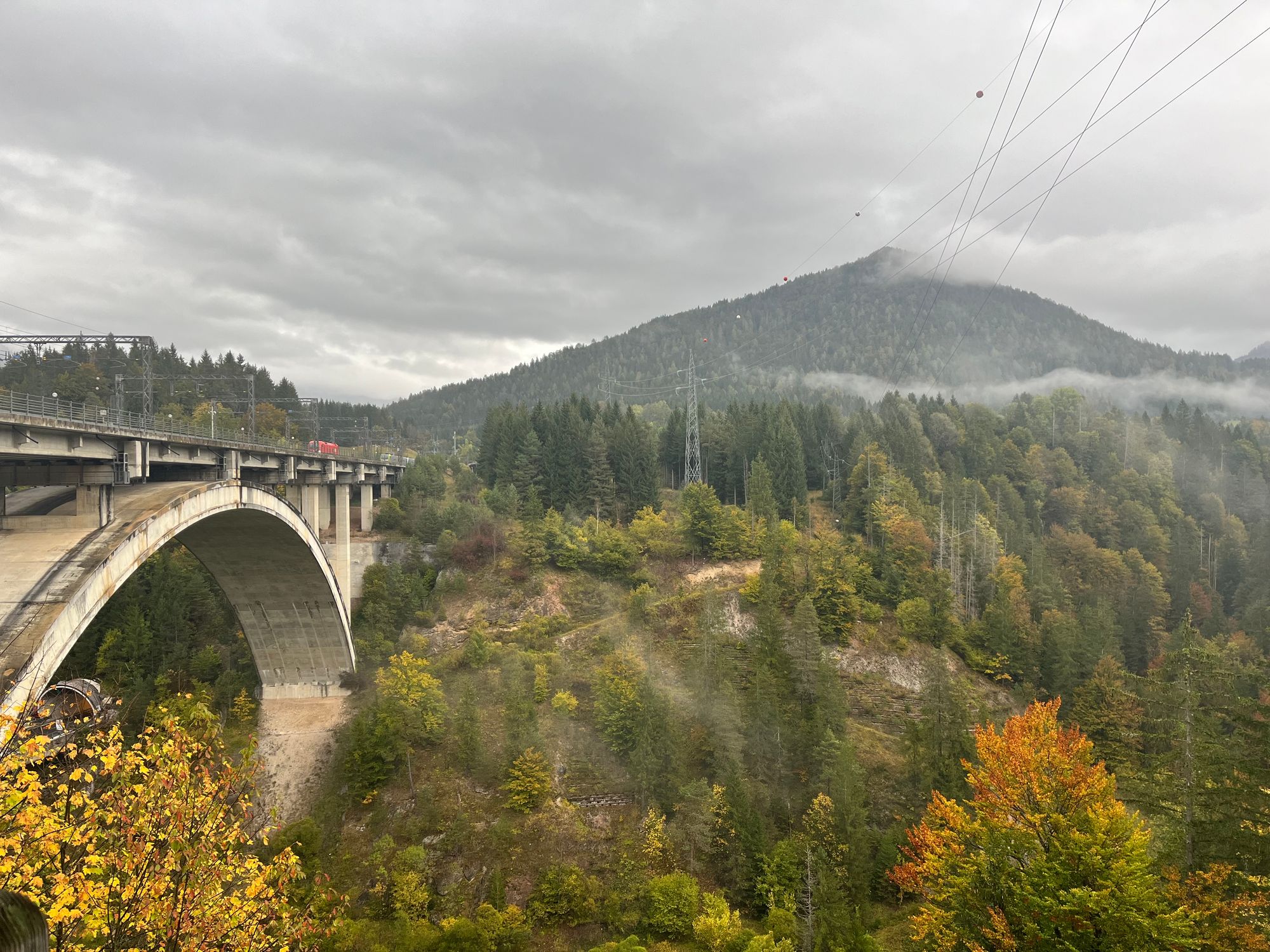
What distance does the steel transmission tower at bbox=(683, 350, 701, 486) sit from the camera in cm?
6169

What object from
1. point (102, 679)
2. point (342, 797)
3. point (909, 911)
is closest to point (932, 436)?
point (909, 911)

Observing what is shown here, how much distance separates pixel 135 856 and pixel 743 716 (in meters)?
32.8

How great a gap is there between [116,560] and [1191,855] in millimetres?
31210

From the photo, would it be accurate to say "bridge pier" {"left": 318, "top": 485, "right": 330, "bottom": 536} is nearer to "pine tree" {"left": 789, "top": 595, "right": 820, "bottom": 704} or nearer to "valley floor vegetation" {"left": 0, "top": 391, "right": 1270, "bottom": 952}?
"valley floor vegetation" {"left": 0, "top": 391, "right": 1270, "bottom": 952}

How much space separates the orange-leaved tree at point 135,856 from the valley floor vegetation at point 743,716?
158 mm

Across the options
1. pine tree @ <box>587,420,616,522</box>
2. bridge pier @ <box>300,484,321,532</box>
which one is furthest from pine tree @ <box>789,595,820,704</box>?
bridge pier @ <box>300,484,321,532</box>


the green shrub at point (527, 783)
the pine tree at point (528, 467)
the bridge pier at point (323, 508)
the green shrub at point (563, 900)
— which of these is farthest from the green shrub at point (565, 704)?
the pine tree at point (528, 467)

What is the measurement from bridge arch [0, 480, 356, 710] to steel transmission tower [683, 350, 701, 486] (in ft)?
107

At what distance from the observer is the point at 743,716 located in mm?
37750

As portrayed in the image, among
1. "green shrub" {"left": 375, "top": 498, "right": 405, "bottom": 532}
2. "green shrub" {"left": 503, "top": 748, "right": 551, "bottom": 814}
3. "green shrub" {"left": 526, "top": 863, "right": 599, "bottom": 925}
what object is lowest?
"green shrub" {"left": 526, "top": 863, "right": 599, "bottom": 925}

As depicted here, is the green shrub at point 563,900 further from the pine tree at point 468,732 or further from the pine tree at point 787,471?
the pine tree at point 787,471

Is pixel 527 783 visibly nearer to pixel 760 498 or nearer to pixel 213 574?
pixel 213 574

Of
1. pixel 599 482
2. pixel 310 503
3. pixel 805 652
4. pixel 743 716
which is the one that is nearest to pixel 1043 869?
pixel 743 716

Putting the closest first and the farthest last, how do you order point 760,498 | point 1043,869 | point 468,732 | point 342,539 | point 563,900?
point 1043,869, point 563,900, point 468,732, point 342,539, point 760,498
